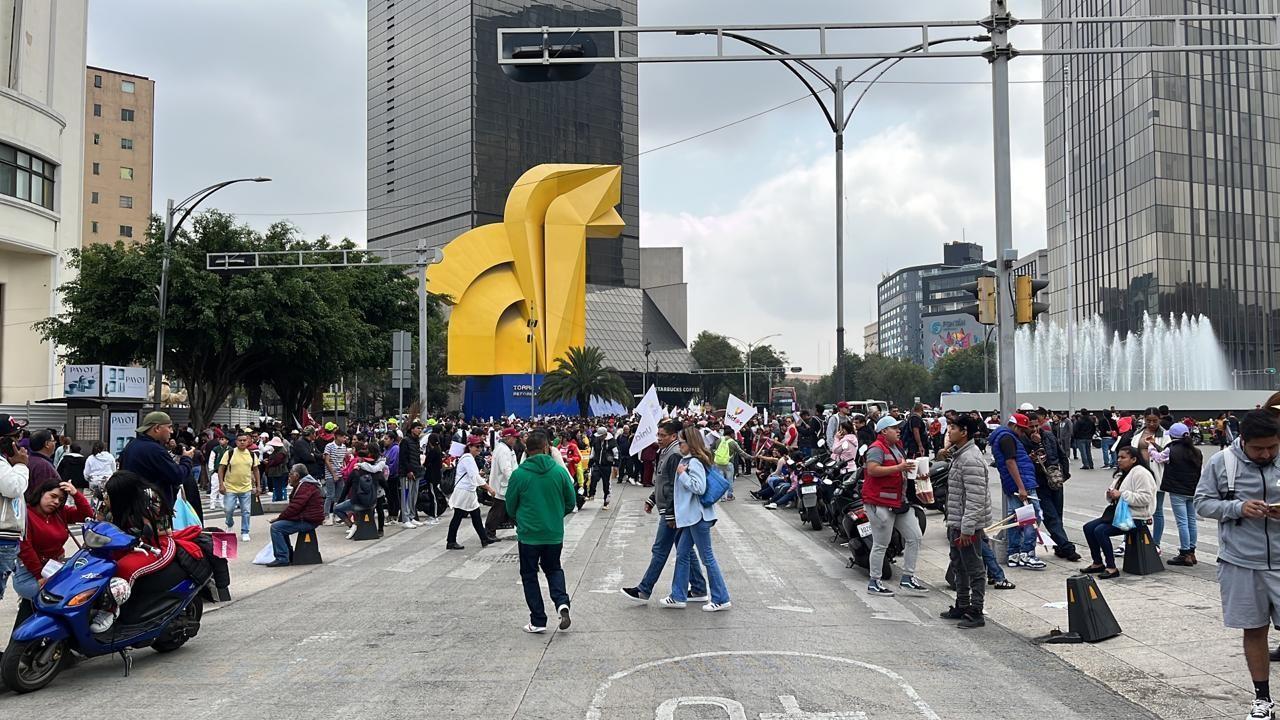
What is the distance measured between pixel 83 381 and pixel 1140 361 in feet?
229

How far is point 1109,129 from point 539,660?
83306 millimetres

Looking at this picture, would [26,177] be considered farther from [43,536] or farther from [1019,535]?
[1019,535]

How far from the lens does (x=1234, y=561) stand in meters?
5.48

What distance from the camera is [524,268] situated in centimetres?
8544

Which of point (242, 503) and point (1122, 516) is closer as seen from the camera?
point (1122, 516)

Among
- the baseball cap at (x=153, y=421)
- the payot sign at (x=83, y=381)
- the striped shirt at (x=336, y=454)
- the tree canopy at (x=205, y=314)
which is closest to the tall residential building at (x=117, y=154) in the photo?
the tree canopy at (x=205, y=314)

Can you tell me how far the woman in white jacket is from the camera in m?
10.1

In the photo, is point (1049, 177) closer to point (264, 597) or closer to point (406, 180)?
point (406, 180)

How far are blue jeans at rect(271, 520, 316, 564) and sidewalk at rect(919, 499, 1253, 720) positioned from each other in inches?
310

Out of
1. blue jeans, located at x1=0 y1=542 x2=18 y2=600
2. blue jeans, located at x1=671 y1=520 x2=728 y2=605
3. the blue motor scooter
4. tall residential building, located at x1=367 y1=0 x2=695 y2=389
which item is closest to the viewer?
the blue motor scooter

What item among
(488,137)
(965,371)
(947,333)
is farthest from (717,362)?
(947,333)

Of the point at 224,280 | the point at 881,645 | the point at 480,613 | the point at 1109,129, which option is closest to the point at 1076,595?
the point at 881,645

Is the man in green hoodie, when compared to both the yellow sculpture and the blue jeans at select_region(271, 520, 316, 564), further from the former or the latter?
the yellow sculpture

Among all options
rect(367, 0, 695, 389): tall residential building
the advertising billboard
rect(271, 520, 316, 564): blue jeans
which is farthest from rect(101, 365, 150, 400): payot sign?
the advertising billboard
